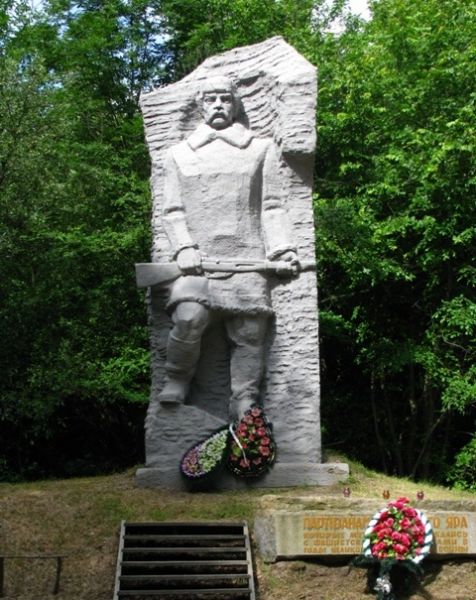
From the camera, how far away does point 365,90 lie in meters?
13.5

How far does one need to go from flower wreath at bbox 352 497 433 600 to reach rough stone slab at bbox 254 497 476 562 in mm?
124

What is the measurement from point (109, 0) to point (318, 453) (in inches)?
403

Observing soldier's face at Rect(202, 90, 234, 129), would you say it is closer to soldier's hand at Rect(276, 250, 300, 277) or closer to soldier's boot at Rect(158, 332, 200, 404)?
soldier's hand at Rect(276, 250, 300, 277)

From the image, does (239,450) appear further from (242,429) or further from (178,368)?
(178,368)

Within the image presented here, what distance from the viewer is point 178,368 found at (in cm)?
878

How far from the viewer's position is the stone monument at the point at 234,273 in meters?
8.69

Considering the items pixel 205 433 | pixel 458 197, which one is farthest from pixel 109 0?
pixel 205 433

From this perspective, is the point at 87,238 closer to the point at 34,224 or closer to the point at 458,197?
the point at 34,224

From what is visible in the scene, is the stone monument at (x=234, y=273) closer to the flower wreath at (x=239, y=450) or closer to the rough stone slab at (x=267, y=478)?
the rough stone slab at (x=267, y=478)

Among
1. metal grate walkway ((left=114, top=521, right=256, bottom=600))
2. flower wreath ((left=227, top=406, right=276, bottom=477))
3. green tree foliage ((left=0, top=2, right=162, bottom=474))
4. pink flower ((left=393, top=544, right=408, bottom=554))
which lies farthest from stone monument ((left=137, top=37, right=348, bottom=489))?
green tree foliage ((left=0, top=2, right=162, bottom=474))

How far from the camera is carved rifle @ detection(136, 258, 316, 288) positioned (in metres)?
8.80

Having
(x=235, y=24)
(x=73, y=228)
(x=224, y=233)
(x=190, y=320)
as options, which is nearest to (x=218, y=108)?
(x=224, y=233)

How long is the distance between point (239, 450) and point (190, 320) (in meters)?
1.24

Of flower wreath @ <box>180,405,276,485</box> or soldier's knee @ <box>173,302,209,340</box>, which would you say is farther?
soldier's knee @ <box>173,302,209,340</box>
